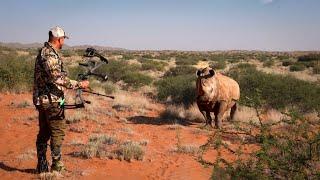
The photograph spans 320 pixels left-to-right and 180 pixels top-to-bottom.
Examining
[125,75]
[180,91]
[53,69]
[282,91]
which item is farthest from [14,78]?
[53,69]

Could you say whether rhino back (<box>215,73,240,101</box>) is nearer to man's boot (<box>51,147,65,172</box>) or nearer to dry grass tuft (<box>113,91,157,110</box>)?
dry grass tuft (<box>113,91,157,110</box>)

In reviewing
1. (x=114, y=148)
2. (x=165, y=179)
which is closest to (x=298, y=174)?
(x=165, y=179)

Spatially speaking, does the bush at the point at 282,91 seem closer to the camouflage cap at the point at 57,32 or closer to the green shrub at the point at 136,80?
the green shrub at the point at 136,80

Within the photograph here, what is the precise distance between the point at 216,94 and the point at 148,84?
37.8ft

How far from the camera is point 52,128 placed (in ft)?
22.6

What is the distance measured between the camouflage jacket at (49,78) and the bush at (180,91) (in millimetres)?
9895

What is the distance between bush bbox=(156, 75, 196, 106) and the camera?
1670 cm

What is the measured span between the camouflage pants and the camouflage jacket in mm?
156

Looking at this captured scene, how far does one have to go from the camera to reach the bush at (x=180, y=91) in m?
Answer: 16.7

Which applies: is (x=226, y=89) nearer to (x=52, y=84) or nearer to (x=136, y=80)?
(x=52, y=84)

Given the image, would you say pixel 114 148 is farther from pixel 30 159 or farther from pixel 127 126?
pixel 127 126

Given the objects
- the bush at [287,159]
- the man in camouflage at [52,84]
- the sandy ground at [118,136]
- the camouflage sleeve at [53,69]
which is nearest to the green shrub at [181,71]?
the sandy ground at [118,136]

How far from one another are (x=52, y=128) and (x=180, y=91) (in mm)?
10649

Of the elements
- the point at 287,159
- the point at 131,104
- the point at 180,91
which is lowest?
the point at 131,104
